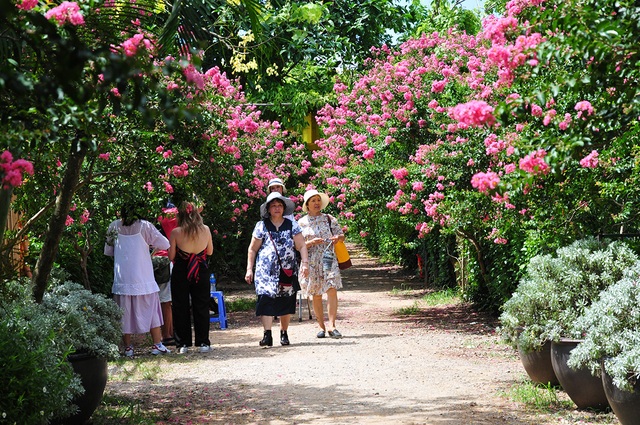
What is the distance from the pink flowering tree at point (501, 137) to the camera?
4352mm

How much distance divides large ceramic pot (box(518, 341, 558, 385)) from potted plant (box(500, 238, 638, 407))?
2 cm

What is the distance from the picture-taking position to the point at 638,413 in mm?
5195

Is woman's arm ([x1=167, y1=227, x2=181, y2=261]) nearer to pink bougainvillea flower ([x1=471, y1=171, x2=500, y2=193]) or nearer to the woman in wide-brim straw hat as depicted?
the woman in wide-brim straw hat

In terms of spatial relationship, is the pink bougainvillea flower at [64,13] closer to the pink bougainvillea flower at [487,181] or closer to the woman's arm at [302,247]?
the pink bougainvillea flower at [487,181]

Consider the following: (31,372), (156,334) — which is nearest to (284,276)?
(156,334)

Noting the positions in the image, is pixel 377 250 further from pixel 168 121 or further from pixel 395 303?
pixel 168 121

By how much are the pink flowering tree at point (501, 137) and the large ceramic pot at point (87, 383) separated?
288 centimetres

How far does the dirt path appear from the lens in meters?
6.46

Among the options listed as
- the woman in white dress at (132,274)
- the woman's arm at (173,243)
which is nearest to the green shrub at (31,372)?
the woman in white dress at (132,274)

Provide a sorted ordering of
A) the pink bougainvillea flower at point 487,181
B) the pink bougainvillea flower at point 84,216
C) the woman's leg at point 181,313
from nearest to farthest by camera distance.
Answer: the pink bougainvillea flower at point 487,181 → the pink bougainvillea flower at point 84,216 → the woman's leg at point 181,313

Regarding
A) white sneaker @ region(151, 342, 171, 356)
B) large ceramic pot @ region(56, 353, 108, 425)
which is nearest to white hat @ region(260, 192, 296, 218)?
white sneaker @ region(151, 342, 171, 356)

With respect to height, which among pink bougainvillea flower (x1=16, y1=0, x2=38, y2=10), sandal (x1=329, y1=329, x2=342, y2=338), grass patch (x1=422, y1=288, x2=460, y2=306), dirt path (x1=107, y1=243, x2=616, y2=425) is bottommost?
dirt path (x1=107, y1=243, x2=616, y2=425)

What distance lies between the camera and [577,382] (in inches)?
240

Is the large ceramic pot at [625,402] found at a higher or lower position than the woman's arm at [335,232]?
lower
